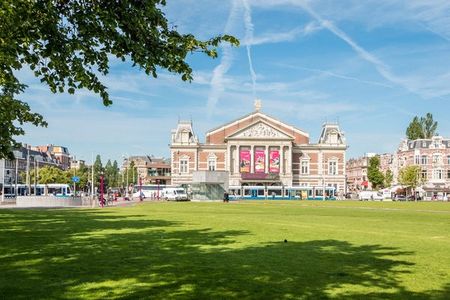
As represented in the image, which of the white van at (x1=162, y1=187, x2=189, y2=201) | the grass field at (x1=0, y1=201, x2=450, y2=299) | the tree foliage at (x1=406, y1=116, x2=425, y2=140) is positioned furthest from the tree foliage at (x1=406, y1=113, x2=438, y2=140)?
the grass field at (x1=0, y1=201, x2=450, y2=299)

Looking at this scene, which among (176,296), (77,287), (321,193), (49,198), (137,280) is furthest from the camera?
(321,193)

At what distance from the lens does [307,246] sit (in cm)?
1605

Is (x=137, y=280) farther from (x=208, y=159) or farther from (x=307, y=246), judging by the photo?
(x=208, y=159)

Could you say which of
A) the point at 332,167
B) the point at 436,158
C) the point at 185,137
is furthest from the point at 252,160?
the point at 436,158

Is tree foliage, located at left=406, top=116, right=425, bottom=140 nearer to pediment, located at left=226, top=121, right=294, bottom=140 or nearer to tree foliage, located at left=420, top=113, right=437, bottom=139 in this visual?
tree foliage, located at left=420, top=113, right=437, bottom=139

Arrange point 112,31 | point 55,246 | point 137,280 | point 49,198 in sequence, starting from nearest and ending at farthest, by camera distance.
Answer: point 137,280
point 112,31
point 55,246
point 49,198

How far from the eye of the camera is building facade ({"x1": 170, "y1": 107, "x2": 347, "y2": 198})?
134 m

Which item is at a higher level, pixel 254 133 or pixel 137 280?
pixel 254 133

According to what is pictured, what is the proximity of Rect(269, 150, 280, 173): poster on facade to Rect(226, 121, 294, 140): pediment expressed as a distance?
3.95 meters

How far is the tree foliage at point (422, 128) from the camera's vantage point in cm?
14675

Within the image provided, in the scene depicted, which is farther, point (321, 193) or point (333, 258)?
point (321, 193)

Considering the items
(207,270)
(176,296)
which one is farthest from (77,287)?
(207,270)

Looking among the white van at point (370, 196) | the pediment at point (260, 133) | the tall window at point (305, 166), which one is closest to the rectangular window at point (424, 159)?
the white van at point (370, 196)

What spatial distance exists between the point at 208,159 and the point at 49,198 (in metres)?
78.6
